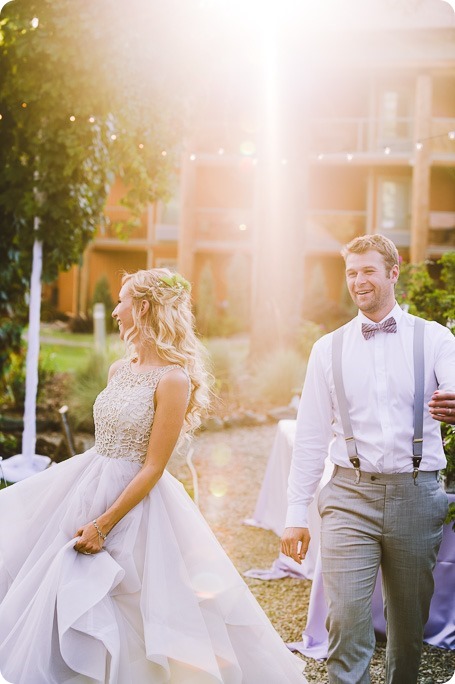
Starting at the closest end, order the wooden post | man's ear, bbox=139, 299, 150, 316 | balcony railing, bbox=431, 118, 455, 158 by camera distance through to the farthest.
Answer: man's ear, bbox=139, 299, 150, 316 → the wooden post → balcony railing, bbox=431, 118, 455, 158

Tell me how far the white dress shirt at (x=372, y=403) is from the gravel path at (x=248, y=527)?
1.26 metres

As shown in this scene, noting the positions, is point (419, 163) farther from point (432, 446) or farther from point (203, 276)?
point (432, 446)

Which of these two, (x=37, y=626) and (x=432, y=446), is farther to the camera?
(x=432, y=446)

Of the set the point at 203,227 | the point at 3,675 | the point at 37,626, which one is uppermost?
the point at 203,227

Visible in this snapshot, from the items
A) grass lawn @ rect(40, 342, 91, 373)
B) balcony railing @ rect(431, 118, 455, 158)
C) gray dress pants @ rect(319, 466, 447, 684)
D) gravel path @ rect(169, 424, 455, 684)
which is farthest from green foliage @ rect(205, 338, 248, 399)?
balcony railing @ rect(431, 118, 455, 158)

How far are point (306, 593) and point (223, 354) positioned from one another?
688 centimetres

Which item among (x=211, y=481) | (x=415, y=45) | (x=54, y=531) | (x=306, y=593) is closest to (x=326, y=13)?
(x=415, y=45)

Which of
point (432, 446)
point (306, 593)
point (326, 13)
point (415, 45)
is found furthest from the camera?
point (415, 45)

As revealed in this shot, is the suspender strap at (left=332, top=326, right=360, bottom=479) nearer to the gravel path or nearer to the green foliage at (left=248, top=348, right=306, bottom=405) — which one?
the gravel path

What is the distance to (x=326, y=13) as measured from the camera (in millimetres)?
14219

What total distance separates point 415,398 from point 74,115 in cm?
417

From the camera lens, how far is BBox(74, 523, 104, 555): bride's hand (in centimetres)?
257

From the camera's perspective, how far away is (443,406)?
8.07 ft

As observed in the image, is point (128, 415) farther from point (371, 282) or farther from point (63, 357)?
point (63, 357)
